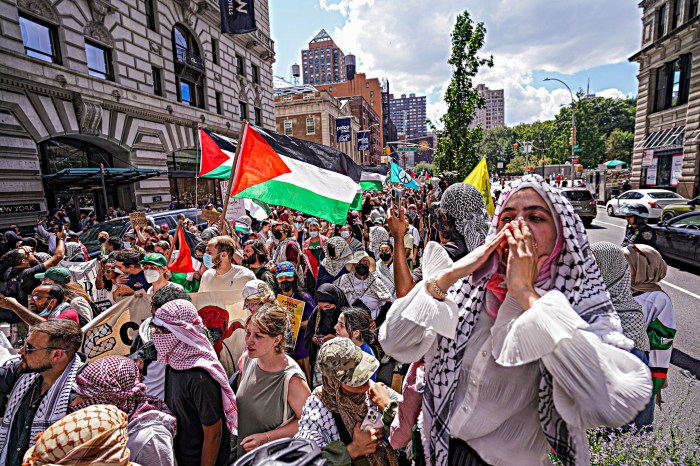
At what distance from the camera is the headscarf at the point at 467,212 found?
2898 mm

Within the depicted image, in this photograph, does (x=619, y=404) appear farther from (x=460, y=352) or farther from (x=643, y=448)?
(x=643, y=448)

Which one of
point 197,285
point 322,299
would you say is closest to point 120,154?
point 197,285

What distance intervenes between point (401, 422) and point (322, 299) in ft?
6.50

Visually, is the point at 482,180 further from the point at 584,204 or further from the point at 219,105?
the point at 219,105

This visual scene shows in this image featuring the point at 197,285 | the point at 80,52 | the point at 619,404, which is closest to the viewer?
the point at 619,404

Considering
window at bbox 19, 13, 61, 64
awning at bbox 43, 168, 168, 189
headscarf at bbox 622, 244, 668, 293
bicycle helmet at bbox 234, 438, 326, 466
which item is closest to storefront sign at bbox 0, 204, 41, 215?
awning at bbox 43, 168, 168, 189

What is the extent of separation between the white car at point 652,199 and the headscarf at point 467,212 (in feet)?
61.9

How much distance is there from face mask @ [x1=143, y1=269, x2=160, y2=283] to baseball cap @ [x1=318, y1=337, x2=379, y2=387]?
120 inches

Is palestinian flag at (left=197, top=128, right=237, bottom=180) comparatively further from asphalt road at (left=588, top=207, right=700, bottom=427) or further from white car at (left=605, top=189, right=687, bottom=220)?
white car at (left=605, top=189, right=687, bottom=220)

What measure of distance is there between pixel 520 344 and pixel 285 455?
1047 mm

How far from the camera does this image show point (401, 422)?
1.83m

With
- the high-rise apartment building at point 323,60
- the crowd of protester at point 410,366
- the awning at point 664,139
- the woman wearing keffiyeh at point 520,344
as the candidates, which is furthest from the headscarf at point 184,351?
the high-rise apartment building at point 323,60

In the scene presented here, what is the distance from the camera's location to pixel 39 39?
14062 mm

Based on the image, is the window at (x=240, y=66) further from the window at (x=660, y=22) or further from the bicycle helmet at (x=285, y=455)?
the bicycle helmet at (x=285, y=455)
